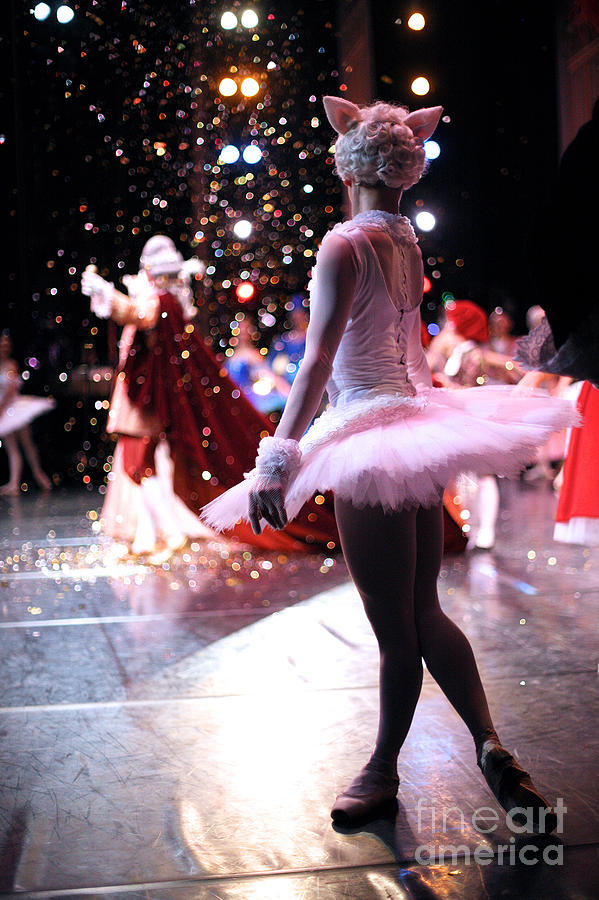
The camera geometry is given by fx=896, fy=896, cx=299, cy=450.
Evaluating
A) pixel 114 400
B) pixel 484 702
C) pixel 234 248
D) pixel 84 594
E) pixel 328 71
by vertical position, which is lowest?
pixel 84 594

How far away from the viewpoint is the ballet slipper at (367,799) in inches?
76.0

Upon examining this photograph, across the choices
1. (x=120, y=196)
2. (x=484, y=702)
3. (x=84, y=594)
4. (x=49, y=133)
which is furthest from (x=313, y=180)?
(x=484, y=702)

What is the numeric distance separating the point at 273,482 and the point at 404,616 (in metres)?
0.43

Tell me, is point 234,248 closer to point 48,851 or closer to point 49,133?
point 49,133

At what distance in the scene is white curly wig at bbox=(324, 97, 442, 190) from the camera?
1901mm

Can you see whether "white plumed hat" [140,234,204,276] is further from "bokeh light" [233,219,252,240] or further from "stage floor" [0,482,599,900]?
"bokeh light" [233,219,252,240]

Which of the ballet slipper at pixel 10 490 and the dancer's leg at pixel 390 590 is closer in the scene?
the dancer's leg at pixel 390 590

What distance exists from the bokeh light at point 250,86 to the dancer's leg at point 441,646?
462cm

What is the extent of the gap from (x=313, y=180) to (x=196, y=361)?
7.90 ft

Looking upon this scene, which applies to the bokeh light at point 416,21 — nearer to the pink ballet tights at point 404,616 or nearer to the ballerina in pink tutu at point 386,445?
the ballerina in pink tutu at point 386,445

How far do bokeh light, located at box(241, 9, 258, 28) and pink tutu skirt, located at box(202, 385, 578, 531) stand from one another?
3.99 metres

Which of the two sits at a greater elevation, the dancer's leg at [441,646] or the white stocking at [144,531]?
the dancer's leg at [441,646]

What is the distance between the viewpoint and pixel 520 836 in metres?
1.87

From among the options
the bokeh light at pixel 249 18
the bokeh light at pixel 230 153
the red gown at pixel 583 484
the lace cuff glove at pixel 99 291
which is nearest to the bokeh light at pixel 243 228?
the bokeh light at pixel 230 153
